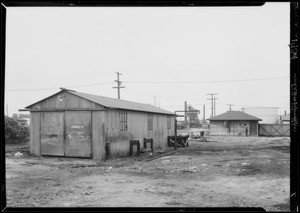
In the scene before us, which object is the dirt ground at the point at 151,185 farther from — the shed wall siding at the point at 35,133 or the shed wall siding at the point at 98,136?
the shed wall siding at the point at 35,133

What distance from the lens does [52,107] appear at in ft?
59.1

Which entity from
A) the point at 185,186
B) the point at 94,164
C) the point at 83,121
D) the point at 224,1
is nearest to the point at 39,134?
Answer: the point at 83,121

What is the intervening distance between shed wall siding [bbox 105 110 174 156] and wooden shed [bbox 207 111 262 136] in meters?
21.3

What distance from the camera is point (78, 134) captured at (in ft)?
56.4

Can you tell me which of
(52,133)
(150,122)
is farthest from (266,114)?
(52,133)

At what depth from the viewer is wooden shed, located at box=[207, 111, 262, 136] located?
145 feet

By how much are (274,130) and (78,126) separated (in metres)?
36.1

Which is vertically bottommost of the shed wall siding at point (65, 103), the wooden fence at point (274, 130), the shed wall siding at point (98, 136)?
the wooden fence at point (274, 130)

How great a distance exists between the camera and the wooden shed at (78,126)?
16.7m

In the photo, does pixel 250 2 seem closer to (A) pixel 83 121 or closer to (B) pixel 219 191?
(B) pixel 219 191

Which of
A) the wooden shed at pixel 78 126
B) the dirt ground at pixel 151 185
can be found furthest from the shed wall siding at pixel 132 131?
the dirt ground at pixel 151 185

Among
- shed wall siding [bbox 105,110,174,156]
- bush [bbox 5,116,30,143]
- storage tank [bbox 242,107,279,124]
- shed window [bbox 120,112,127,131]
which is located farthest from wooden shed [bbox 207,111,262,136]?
shed window [bbox 120,112,127,131]

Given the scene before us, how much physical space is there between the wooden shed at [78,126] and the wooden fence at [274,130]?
103 feet
